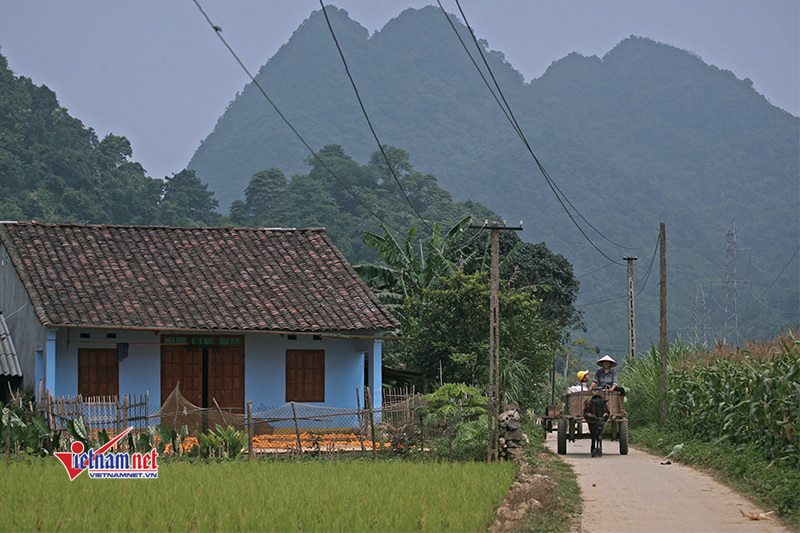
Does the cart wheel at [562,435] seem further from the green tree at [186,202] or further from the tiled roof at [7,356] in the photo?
the green tree at [186,202]

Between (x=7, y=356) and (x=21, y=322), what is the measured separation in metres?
0.86

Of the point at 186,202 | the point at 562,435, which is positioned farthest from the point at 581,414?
the point at 186,202

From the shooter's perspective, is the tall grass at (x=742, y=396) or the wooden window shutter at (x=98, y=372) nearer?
the tall grass at (x=742, y=396)

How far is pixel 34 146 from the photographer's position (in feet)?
195

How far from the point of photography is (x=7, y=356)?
76.6ft

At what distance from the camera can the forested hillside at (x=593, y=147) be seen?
284 feet

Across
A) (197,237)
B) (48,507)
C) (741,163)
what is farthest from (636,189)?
(48,507)

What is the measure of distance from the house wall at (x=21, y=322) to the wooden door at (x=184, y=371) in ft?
8.89

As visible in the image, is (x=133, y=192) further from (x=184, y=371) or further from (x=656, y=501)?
(x=656, y=501)

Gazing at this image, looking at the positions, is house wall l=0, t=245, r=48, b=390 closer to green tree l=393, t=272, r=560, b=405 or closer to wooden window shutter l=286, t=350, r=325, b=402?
wooden window shutter l=286, t=350, r=325, b=402

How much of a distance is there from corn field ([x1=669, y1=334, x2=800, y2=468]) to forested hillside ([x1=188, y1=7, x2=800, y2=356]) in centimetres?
4040

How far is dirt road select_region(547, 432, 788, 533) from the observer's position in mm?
11188

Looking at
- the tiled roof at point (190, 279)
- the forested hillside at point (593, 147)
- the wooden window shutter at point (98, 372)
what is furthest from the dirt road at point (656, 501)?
the forested hillside at point (593, 147)

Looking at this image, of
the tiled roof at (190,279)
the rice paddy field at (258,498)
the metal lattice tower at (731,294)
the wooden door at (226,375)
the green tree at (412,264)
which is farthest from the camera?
the metal lattice tower at (731,294)
